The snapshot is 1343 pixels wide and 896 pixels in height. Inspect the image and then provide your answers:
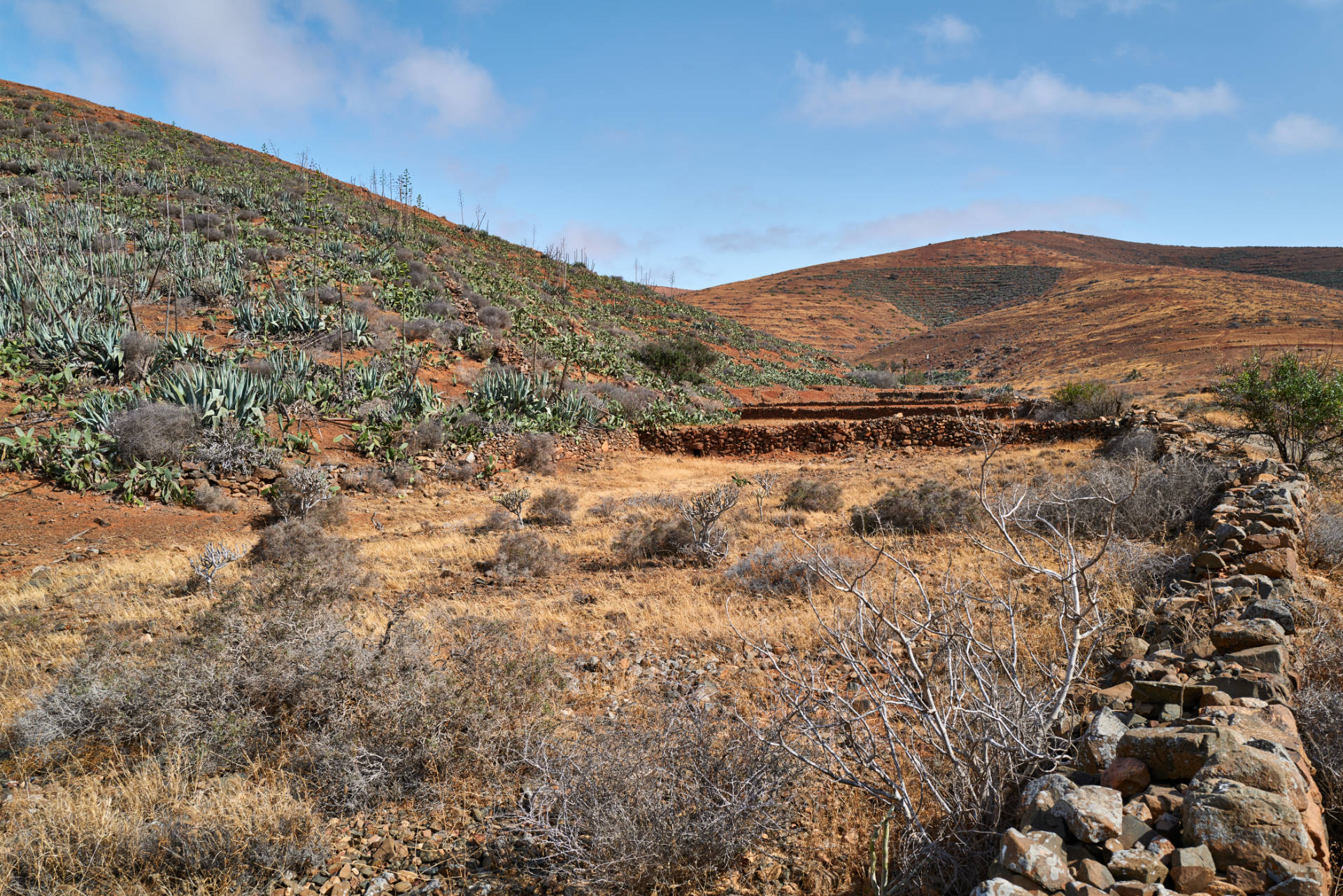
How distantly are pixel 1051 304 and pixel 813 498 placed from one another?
198 feet

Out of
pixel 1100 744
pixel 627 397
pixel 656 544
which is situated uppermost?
pixel 627 397

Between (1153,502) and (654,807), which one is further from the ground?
(1153,502)

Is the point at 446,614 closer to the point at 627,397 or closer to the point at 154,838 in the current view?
the point at 154,838

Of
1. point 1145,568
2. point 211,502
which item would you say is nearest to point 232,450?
point 211,502

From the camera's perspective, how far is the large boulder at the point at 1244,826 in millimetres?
1832

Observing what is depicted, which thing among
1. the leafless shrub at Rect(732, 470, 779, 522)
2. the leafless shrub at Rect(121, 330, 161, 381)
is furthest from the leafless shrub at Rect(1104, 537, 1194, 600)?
the leafless shrub at Rect(121, 330, 161, 381)

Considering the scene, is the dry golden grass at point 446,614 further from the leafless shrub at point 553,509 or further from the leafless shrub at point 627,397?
the leafless shrub at point 627,397

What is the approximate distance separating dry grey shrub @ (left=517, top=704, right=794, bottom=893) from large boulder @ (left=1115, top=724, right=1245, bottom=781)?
4.77 feet

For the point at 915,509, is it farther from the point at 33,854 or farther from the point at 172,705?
the point at 33,854

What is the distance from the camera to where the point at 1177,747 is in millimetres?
2283

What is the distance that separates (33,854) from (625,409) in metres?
15.6

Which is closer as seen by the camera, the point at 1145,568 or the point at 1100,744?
the point at 1100,744

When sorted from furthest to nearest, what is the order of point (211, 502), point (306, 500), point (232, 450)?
point (232, 450) → point (306, 500) → point (211, 502)

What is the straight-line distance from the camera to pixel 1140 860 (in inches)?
72.6
